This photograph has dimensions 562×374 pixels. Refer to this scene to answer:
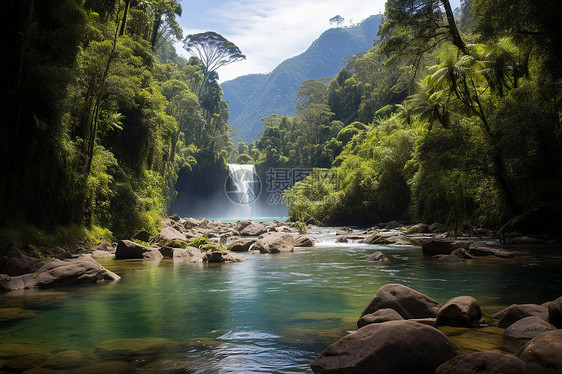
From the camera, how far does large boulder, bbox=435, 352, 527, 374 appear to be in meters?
2.86

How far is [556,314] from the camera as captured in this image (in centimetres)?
429

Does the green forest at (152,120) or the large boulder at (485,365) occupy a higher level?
the green forest at (152,120)

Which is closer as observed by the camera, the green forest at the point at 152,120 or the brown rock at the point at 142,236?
the green forest at the point at 152,120

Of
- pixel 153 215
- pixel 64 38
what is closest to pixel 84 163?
pixel 64 38

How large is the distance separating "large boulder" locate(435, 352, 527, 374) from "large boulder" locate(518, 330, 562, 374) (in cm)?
18

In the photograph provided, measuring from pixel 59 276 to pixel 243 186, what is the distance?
5205 cm

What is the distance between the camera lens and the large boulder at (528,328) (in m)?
4.17

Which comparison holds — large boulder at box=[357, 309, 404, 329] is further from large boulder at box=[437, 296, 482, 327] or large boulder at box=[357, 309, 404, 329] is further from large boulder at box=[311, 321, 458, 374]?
large boulder at box=[311, 321, 458, 374]

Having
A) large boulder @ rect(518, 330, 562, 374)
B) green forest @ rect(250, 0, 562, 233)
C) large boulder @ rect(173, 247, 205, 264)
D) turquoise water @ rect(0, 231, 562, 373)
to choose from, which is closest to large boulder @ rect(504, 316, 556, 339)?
large boulder @ rect(518, 330, 562, 374)

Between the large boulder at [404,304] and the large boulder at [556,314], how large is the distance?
4.24ft

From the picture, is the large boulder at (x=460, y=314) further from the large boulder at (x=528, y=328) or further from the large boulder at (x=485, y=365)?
the large boulder at (x=485, y=365)

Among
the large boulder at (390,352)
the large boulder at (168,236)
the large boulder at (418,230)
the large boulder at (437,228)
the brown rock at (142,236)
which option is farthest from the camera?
the large boulder at (418,230)

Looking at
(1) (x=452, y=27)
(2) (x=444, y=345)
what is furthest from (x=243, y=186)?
(2) (x=444, y=345)

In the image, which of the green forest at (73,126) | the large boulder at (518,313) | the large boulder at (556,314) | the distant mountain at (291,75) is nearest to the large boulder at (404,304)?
the large boulder at (518,313)
